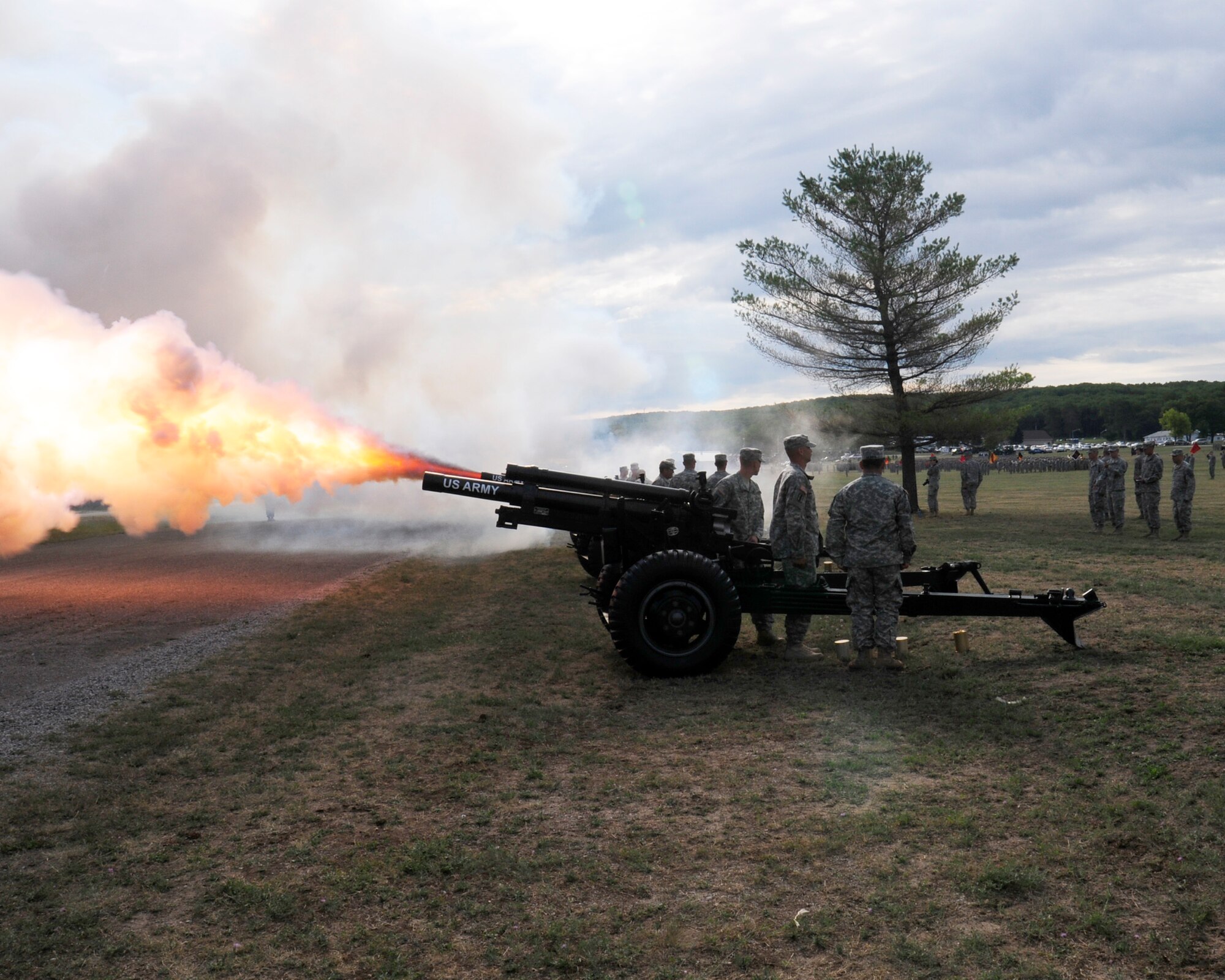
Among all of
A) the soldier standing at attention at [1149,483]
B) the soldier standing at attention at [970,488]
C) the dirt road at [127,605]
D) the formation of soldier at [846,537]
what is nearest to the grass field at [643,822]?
the formation of soldier at [846,537]

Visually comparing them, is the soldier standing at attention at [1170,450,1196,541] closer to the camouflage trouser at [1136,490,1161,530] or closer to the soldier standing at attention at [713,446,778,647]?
the camouflage trouser at [1136,490,1161,530]

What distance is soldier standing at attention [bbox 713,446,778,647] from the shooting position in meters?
9.52

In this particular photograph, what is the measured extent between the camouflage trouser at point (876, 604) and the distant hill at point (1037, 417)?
19.6 meters

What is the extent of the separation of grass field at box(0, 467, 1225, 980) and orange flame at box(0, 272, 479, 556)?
13.6 ft

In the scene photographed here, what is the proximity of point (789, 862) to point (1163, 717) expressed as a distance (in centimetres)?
325

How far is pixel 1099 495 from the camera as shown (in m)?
19.6

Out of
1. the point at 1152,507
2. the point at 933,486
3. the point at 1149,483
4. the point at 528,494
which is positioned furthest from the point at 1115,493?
the point at 528,494

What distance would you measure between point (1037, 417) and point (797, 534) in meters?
155

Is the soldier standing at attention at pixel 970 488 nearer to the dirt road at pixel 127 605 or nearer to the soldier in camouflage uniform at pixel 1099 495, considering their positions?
the soldier in camouflage uniform at pixel 1099 495

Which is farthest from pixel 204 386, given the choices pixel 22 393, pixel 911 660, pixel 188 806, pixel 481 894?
pixel 481 894

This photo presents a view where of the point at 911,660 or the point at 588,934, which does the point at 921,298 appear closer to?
the point at 911,660

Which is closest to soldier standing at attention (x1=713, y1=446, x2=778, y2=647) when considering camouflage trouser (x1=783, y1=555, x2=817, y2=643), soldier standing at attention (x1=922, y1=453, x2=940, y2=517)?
camouflage trouser (x1=783, y1=555, x2=817, y2=643)

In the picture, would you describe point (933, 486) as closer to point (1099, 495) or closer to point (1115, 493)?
point (1099, 495)

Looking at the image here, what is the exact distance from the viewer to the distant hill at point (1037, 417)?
92.0 feet
